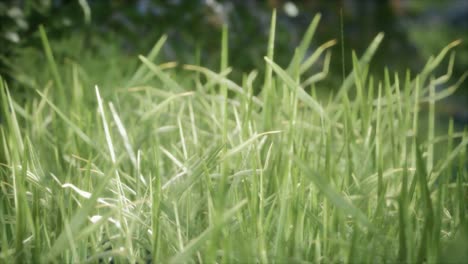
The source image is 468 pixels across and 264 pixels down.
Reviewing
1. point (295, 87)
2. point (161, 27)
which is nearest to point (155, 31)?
point (161, 27)

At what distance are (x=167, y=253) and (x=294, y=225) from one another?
162mm

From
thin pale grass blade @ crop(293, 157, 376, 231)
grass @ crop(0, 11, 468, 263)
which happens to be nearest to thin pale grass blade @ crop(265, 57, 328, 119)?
grass @ crop(0, 11, 468, 263)

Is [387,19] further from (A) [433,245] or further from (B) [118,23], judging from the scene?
(A) [433,245]

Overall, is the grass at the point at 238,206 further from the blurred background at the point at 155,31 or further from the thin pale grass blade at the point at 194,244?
the blurred background at the point at 155,31

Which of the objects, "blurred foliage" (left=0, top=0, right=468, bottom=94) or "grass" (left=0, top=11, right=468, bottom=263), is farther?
"blurred foliage" (left=0, top=0, right=468, bottom=94)

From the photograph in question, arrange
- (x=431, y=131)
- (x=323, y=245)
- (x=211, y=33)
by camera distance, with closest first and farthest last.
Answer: (x=323, y=245)
(x=431, y=131)
(x=211, y=33)

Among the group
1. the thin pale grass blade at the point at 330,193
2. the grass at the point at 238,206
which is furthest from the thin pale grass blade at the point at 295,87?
the thin pale grass blade at the point at 330,193

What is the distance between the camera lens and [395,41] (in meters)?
6.02

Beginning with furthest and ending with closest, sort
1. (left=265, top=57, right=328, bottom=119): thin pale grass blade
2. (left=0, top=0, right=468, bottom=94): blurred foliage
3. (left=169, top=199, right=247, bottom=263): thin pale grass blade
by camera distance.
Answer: (left=0, top=0, right=468, bottom=94): blurred foliage, (left=265, top=57, right=328, bottom=119): thin pale grass blade, (left=169, top=199, right=247, bottom=263): thin pale grass blade

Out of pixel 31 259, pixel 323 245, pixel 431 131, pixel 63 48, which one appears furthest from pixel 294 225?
pixel 63 48

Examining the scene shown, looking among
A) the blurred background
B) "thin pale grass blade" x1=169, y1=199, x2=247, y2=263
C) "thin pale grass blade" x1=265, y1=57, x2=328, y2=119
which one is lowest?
"thin pale grass blade" x1=169, y1=199, x2=247, y2=263

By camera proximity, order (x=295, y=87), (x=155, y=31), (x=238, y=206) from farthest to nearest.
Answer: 1. (x=155, y=31)
2. (x=295, y=87)
3. (x=238, y=206)

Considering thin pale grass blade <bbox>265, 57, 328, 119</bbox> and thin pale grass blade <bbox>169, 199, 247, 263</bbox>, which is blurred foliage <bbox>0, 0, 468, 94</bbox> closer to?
thin pale grass blade <bbox>265, 57, 328, 119</bbox>

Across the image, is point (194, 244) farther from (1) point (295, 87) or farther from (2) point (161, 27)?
(2) point (161, 27)
